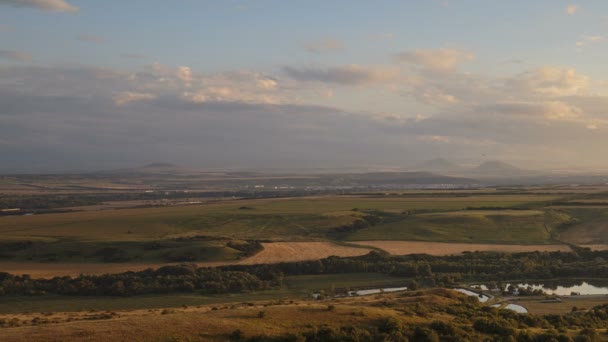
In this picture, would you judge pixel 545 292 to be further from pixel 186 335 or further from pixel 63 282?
pixel 63 282

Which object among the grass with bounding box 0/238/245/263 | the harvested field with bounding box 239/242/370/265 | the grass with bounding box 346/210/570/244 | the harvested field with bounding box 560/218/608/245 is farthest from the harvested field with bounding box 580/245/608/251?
the grass with bounding box 0/238/245/263

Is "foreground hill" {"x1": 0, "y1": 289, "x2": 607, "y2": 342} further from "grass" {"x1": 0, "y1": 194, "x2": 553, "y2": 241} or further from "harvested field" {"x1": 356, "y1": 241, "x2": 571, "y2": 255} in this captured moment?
"grass" {"x1": 0, "y1": 194, "x2": 553, "y2": 241}

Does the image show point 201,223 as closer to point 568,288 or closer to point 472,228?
point 472,228

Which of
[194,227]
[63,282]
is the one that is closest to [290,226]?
[194,227]

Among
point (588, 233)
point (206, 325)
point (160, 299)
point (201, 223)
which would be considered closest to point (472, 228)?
point (588, 233)

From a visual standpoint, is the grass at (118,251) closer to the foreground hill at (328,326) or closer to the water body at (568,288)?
the foreground hill at (328,326)
